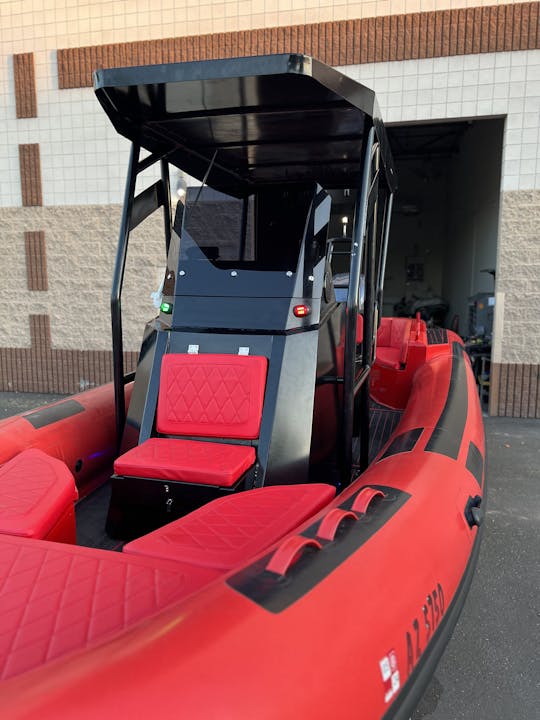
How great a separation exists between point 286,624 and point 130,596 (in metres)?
0.50

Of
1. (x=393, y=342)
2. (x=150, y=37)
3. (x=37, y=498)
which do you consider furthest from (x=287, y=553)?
(x=150, y=37)

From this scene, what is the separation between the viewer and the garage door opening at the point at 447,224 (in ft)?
33.0

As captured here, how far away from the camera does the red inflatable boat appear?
1.08 meters

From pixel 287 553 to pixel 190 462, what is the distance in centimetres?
110

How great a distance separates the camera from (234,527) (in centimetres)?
183

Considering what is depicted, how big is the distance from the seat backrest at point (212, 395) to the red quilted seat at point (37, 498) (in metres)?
0.63

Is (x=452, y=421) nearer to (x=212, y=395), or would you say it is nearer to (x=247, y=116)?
(x=212, y=395)

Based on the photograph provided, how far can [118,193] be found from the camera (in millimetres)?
6824

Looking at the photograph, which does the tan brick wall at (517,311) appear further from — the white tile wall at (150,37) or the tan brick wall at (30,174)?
the tan brick wall at (30,174)

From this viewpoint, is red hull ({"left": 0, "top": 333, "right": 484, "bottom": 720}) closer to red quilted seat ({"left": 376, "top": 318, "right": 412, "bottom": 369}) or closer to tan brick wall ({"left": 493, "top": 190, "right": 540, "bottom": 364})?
red quilted seat ({"left": 376, "top": 318, "right": 412, "bottom": 369})

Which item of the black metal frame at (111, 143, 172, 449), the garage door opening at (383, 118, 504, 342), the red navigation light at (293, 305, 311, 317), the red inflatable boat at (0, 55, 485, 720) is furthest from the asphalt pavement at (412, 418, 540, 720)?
the garage door opening at (383, 118, 504, 342)

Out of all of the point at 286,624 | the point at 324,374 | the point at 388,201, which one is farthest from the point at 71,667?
the point at 388,201

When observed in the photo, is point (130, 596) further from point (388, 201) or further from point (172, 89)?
point (388, 201)

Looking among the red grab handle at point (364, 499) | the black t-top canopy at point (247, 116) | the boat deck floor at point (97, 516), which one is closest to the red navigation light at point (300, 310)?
the black t-top canopy at point (247, 116)
